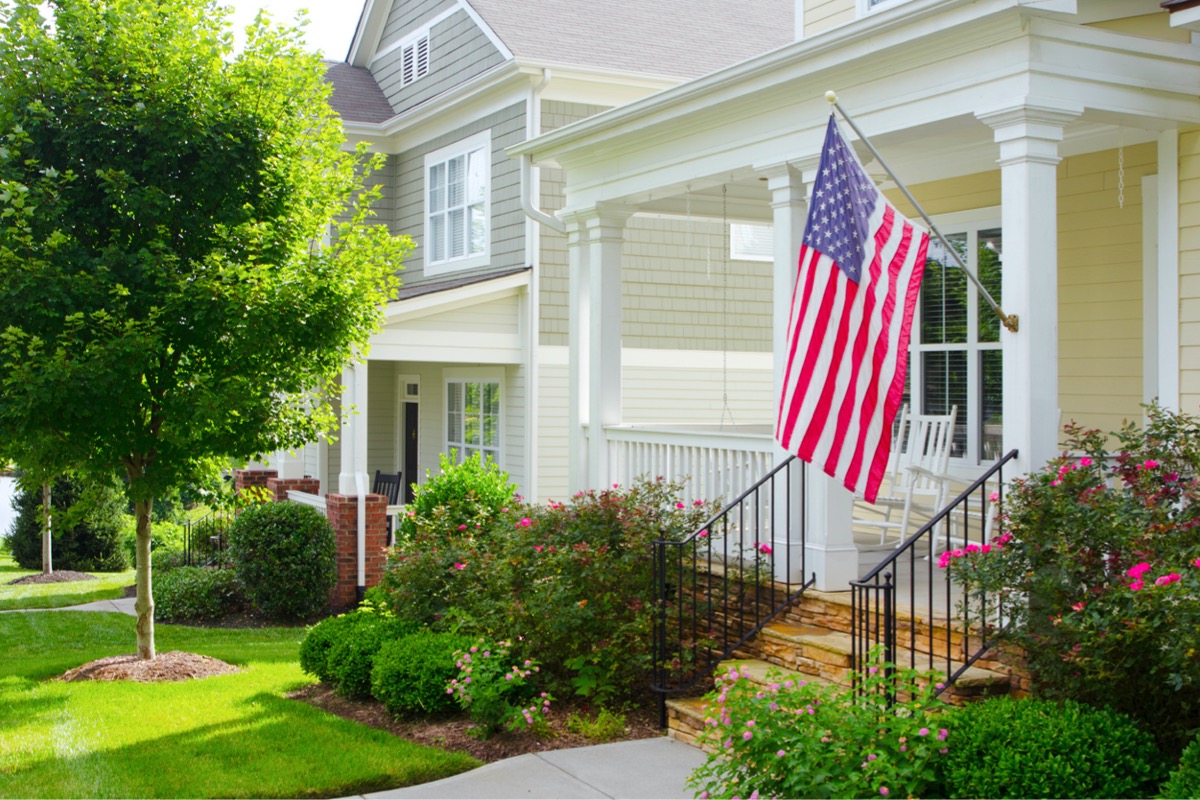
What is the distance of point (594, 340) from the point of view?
1034cm

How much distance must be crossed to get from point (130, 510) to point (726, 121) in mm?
18740

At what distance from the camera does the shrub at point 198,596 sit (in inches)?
543

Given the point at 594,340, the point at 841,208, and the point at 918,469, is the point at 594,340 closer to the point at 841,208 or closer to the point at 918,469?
the point at 918,469

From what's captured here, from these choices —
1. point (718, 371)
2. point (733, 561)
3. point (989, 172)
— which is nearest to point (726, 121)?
point (989, 172)

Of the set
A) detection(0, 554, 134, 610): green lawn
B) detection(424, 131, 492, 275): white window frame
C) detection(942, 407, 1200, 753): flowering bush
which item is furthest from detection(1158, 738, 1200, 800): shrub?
detection(0, 554, 134, 610): green lawn

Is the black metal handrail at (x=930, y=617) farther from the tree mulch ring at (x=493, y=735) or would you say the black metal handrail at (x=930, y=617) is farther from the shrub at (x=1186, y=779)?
the tree mulch ring at (x=493, y=735)

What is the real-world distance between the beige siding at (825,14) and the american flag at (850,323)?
Result: 158 inches

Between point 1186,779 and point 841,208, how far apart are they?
10.5 feet

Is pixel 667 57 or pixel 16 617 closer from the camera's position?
pixel 16 617

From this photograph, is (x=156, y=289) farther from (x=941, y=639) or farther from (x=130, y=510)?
(x=130, y=510)

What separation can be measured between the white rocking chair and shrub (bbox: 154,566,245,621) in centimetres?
765

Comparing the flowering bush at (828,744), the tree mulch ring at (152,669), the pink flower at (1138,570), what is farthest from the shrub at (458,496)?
the pink flower at (1138,570)

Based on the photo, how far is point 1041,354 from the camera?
6.62m

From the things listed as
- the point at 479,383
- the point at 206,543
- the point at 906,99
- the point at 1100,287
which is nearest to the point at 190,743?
the point at 906,99
